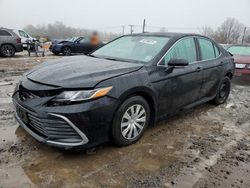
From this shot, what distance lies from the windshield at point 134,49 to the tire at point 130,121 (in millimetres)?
736

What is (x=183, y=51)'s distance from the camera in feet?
15.0

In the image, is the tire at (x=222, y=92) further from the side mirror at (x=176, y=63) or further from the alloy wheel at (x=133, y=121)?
the alloy wheel at (x=133, y=121)

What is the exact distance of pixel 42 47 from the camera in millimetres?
20391

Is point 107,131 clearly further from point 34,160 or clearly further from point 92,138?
point 34,160

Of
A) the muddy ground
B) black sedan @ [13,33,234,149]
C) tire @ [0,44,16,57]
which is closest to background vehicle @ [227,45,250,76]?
black sedan @ [13,33,234,149]

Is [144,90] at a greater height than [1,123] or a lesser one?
greater

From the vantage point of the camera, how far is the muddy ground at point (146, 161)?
3.00m

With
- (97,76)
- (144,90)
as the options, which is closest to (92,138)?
(97,76)

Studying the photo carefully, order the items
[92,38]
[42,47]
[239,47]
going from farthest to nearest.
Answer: [42,47] < [92,38] < [239,47]

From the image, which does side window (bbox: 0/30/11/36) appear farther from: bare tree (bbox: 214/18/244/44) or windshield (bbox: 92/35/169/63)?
bare tree (bbox: 214/18/244/44)

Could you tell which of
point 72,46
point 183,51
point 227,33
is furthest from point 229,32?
point 183,51

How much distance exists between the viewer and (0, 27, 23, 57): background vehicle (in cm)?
1470

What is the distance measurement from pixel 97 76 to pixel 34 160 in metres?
1.29

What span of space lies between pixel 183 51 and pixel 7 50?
13.0m
